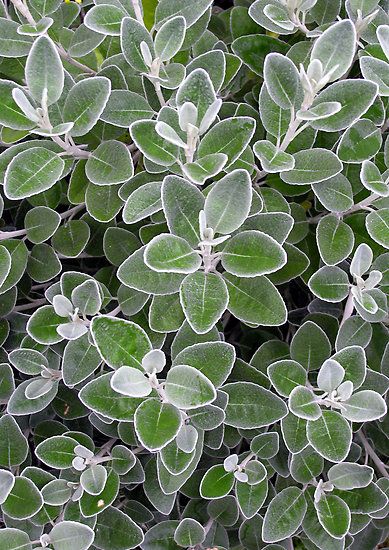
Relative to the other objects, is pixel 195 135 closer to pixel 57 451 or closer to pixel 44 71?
pixel 44 71

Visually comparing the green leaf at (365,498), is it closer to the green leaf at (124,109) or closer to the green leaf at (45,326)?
the green leaf at (45,326)

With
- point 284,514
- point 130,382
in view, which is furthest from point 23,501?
point 284,514

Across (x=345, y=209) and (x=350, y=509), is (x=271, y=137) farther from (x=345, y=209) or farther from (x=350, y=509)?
(x=350, y=509)

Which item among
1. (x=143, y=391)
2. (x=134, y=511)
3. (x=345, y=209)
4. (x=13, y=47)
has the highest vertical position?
(x=13, y=47)

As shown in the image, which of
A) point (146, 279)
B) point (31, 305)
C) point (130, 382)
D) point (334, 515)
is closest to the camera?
point (130, 382)

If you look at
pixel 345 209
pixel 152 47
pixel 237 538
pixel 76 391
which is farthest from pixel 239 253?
pixel 237 538

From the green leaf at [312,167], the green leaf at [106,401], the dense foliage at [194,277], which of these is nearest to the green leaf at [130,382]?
the dense foliage at [194,277]
